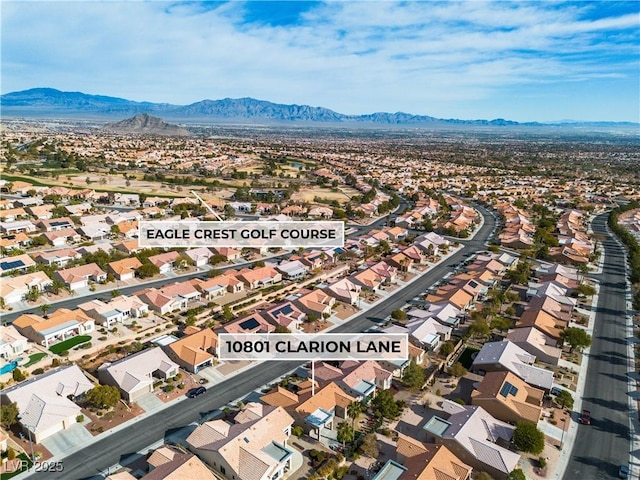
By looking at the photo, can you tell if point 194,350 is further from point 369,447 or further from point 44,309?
point 44,309

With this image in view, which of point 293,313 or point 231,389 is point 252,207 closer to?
point 293,313

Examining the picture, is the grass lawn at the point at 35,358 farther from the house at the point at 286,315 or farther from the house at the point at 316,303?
the house at the point at 316,303

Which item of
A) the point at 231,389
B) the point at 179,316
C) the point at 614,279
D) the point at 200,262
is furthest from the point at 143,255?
the point at 614,279

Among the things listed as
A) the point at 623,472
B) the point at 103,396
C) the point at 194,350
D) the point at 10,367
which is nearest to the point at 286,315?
the point at 194,350

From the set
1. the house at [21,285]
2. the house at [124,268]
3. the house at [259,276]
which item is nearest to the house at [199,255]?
the house at [124,268]

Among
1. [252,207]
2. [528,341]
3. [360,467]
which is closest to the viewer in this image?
[360,467]

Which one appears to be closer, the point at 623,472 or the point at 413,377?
the point at 623,472
